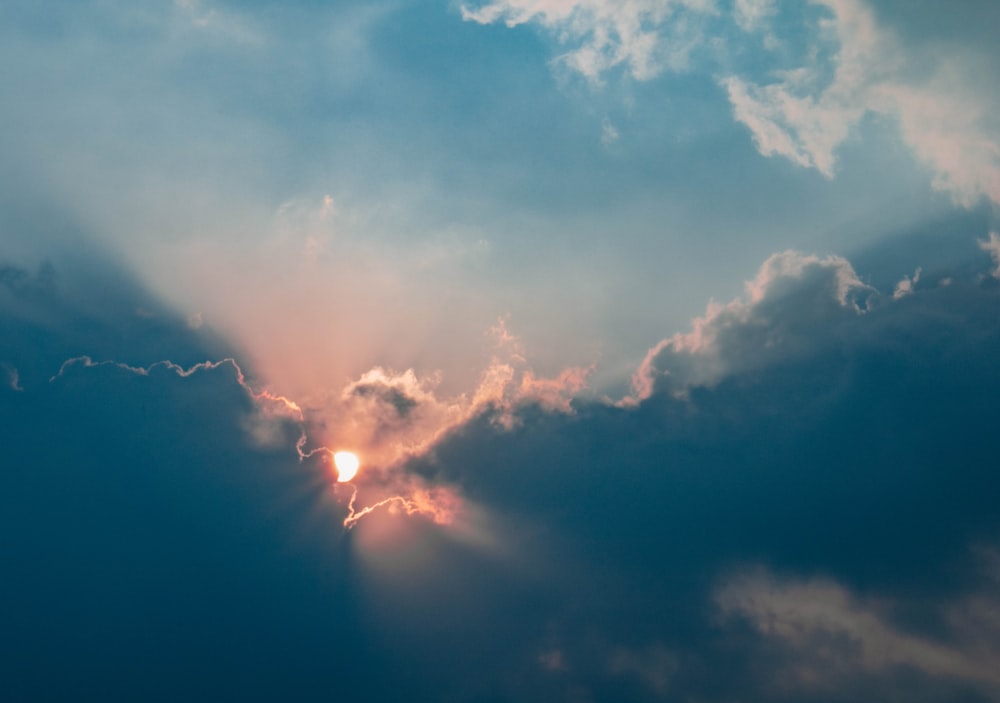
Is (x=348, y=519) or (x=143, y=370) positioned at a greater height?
(x=143, y=370)

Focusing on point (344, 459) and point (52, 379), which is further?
point (52, 379)

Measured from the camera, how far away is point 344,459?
42.9 ft

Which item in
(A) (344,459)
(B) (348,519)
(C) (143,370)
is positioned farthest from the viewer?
(B) (348,519)

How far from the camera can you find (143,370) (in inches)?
598

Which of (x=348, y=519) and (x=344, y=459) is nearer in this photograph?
(x=344, y=459)

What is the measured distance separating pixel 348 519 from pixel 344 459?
68.6 feet

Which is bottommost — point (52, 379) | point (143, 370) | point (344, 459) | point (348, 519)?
point (348, 519)

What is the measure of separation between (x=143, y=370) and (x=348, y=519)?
1641 inches

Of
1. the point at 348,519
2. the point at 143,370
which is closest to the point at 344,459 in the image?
the point at 348,519

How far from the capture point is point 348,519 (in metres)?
18.5

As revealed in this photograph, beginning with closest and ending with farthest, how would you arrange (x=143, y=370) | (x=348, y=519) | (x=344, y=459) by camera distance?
(x=344, y=459) < (x=143, y=370) < (x=348, y=519)

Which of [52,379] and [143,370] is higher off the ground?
[143,370]

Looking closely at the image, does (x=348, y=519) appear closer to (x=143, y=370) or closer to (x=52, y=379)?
(x=143, y=370)

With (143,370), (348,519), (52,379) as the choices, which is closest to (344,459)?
(348,519)
